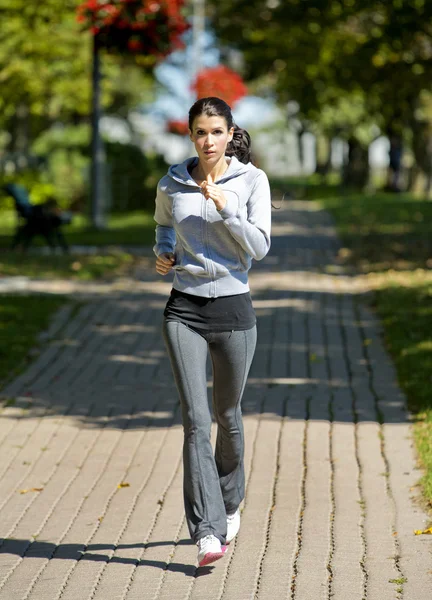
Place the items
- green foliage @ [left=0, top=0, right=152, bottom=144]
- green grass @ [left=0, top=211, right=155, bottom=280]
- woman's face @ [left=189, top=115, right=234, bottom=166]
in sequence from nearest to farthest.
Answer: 1. woman's face @ [left=189, top=115, right=234, bottom=166]
2. green grass @ [left=0, top=211, right=155, bottom=280]
3. green foliage @ [left=0, top=0, right=152, bottom=144]

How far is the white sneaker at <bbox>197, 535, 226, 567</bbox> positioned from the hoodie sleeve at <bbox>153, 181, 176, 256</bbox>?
1.22 m

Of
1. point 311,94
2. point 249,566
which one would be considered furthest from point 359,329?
point 311,94

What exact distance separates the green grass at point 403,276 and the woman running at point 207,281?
5.44 feet

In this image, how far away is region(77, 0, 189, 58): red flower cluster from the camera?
20.0 metres

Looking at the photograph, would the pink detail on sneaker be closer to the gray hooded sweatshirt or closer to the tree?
the gray hooded sweatshirt

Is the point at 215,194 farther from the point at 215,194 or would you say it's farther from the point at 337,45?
the point at 337,45

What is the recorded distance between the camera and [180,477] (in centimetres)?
659

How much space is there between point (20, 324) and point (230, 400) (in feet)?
22.4

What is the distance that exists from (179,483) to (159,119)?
74.3 m

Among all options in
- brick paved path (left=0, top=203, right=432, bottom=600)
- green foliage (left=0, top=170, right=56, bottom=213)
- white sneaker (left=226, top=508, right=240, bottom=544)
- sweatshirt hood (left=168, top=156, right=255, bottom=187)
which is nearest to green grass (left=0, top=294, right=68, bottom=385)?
brick paved path (left=0, top=203, right=432, bottom=600)

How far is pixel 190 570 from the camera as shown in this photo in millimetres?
5082

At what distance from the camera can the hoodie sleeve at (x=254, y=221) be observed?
4.54m

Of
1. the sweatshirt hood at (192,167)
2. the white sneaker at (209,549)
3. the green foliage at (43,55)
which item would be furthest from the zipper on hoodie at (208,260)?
the green foliage at (43,55)

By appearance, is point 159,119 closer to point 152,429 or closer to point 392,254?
point 392,254
